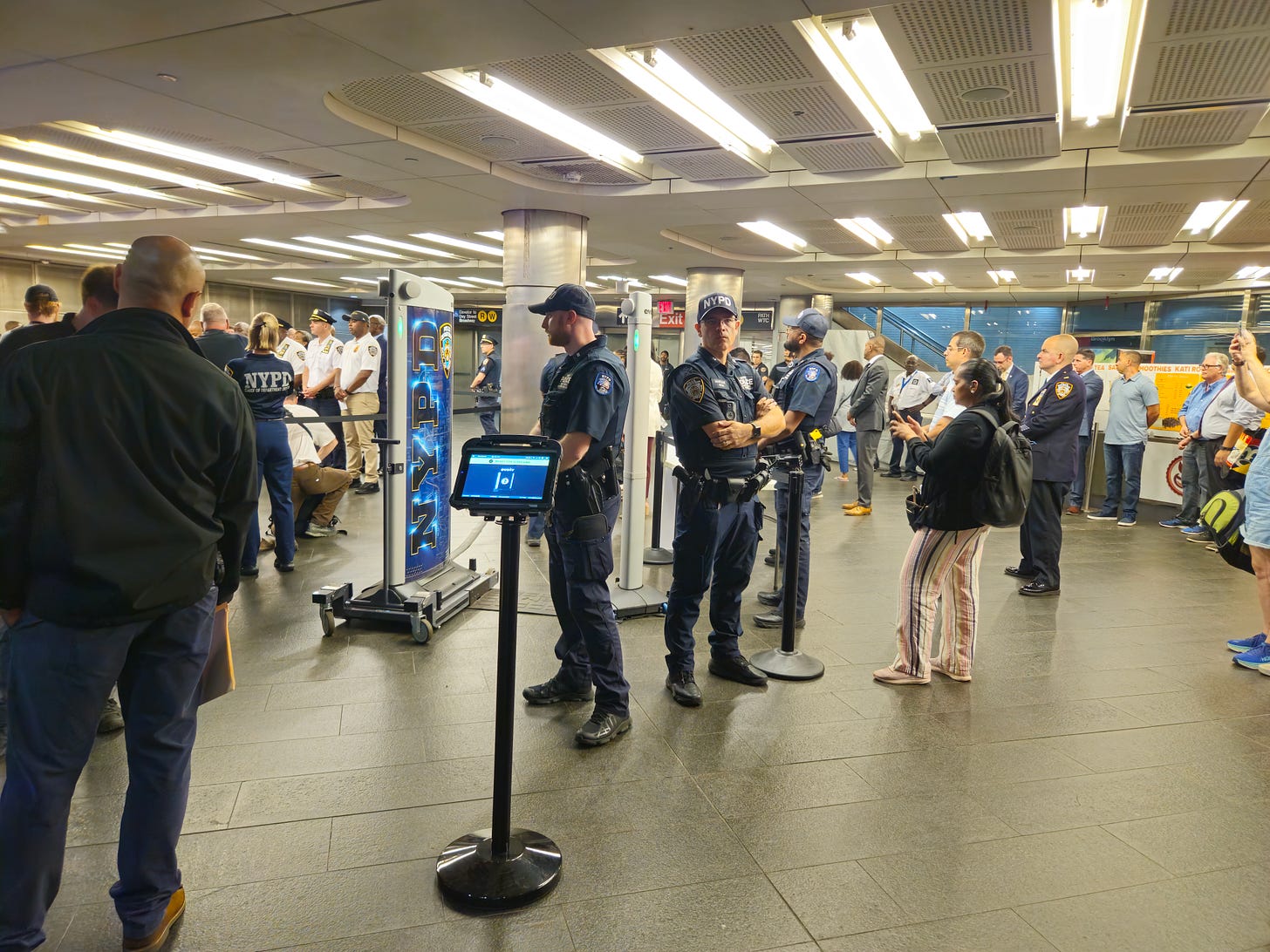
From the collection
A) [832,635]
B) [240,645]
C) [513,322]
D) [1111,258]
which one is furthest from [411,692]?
[1111,258]

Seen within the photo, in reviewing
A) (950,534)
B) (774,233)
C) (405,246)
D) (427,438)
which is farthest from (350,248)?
(950,534)

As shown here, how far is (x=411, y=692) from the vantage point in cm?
338

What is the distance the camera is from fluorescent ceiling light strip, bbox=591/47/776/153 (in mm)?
4500

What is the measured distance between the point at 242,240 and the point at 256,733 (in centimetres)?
1027

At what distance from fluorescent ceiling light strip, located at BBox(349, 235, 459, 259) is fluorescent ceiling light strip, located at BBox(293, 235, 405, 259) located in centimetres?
44

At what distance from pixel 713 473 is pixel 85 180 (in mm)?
8177

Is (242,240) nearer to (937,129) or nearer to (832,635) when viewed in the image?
(937,129)

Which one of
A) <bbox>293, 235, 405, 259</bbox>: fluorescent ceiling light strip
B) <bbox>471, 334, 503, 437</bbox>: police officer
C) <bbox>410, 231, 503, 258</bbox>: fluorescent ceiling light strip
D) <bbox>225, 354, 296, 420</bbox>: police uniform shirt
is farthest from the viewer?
<bbox>293, 235, 405, 259</bbox>: fluorescent ceiling light strip

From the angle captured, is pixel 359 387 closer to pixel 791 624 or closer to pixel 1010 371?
pixel 791 624

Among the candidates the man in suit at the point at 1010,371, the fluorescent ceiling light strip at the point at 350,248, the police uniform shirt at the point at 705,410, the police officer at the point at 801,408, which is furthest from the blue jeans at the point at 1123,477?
the fluorescent ceiling light strip at the point at 350,248

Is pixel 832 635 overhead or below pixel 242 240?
below

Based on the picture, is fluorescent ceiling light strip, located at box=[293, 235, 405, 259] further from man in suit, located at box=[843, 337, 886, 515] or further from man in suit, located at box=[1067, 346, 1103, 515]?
man in suit, located at box=[1067, 346, 1103, 515]

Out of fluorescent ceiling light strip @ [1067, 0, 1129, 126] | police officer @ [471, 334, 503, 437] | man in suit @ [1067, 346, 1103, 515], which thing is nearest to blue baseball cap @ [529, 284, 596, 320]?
fluorescent ceiling light strip @ [1067, 0, 1129, 126]

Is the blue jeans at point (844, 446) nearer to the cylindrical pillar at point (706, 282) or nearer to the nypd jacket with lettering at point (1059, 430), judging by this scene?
the cylindrical pillar at point (706, 282)
